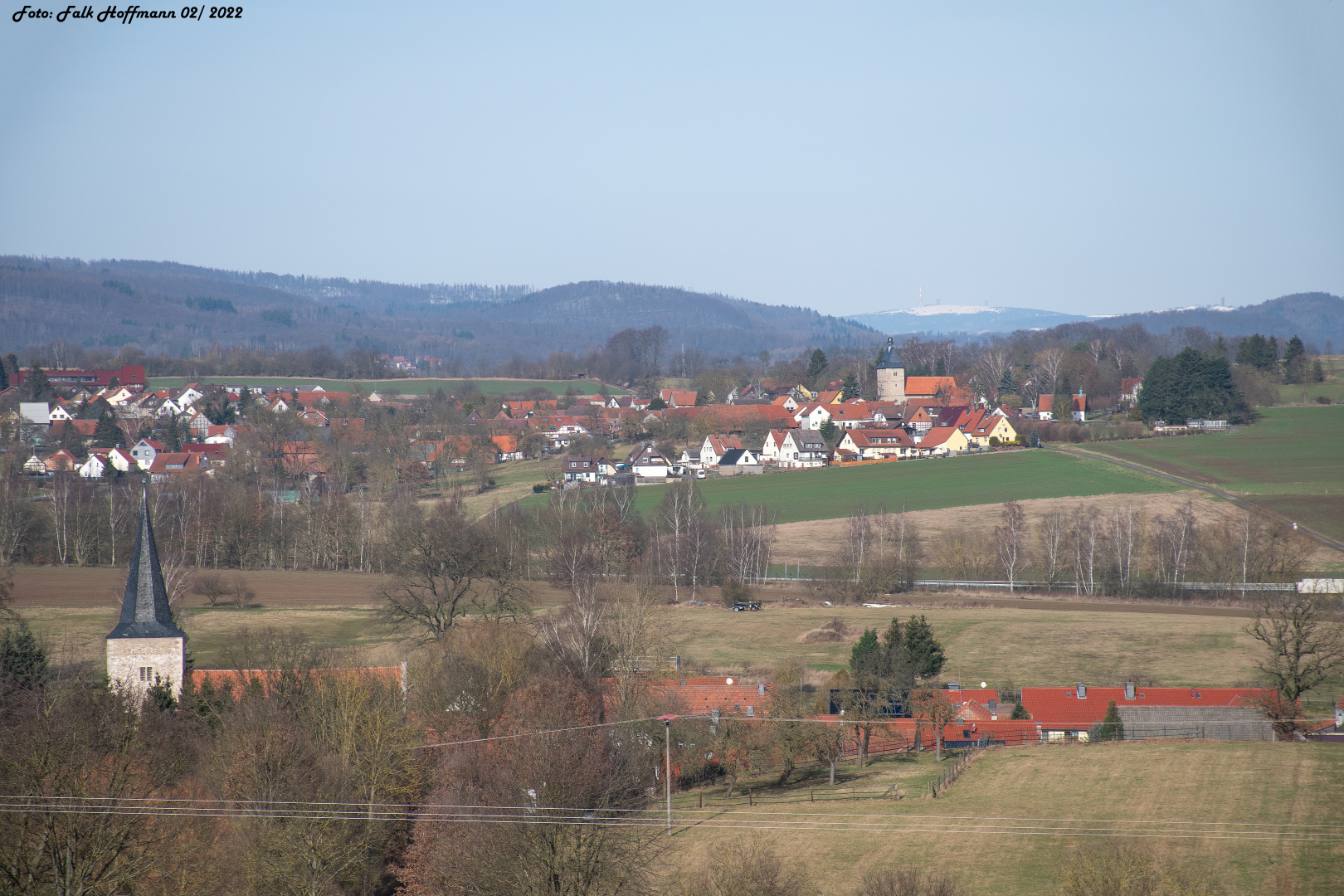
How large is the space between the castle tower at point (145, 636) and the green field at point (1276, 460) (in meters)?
50.4

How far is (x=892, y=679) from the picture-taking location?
35500 mm

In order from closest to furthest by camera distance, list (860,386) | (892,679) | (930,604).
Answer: (892,679) < (930,604) < (860,386)

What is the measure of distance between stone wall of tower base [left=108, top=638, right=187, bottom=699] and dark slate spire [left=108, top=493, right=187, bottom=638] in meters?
0.20

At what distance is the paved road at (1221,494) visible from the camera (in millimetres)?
53156

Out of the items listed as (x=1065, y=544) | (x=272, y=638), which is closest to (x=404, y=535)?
(x=272, y=638)

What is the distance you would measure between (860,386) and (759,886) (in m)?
105

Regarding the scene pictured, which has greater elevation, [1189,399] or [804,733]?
[1189,399]

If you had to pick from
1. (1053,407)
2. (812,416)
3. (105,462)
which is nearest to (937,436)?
(1053,407)

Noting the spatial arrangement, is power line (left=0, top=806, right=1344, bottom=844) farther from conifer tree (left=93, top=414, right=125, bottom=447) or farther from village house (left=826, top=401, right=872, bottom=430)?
conifer tree (left=93, top=414, right=125, bottom=447)

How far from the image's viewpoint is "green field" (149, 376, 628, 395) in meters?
145

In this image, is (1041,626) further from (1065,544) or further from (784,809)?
(784,809)

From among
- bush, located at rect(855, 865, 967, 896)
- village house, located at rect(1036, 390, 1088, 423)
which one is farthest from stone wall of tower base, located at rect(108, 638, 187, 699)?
village house, located at rect(1036, 390, 1088, 423)

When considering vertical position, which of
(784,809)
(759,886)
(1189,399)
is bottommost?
(784,809)

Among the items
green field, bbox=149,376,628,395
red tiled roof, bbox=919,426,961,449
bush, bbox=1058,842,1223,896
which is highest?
Answer: green field, bbox=149,376,628,395
